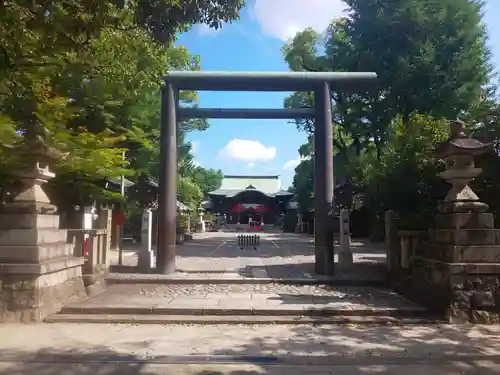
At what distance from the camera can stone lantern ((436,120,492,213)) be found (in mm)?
7617

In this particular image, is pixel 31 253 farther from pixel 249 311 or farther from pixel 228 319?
pixel 249 311

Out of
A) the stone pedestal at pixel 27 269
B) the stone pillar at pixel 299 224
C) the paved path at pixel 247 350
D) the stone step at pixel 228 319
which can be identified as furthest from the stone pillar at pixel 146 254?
the stone pillar at pixel 299 224

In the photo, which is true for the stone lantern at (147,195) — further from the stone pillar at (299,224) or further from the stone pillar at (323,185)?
the stone pillar at (299,224)

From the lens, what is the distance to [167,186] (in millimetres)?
11641

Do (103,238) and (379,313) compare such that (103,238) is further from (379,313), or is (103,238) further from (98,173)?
(379,313)

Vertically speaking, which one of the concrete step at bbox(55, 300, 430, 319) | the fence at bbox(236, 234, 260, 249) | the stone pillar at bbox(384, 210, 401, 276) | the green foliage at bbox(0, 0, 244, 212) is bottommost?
the concrete step at bbox(55, 300, 430, 319)

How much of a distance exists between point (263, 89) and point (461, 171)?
6.09m

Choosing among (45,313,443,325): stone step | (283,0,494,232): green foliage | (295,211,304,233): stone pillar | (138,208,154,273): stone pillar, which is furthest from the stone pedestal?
(295,211,304,233): stone pillar

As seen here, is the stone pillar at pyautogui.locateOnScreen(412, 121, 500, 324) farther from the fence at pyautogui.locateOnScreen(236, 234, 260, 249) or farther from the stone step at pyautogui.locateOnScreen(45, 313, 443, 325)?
the fence at pyautogui.locateOnScreen(236, 234, 260, 249)

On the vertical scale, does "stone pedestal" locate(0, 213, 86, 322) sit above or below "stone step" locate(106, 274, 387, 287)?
above

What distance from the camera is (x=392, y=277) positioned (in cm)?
1023

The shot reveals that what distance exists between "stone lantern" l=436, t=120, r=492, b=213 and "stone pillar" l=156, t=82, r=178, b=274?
687 cm

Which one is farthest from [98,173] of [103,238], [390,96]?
[390,96]

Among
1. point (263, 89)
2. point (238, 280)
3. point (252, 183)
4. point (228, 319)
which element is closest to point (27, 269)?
point (228, 319)
